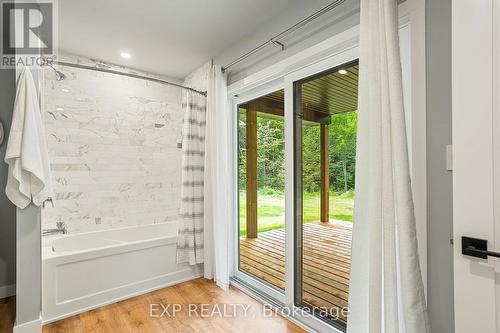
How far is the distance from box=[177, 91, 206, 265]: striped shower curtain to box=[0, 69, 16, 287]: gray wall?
1746mm

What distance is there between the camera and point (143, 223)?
11.4 feet

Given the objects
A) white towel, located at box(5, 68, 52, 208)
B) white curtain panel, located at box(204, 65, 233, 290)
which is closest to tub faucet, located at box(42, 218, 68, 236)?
white towel, located at box(5, 68, 52, 208)

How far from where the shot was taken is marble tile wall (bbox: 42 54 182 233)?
2.90 meters

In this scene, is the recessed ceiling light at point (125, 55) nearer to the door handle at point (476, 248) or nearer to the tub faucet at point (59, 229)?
Result: the tub faucet at point (59, 229)

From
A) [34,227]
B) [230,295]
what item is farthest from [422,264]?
[34,227]

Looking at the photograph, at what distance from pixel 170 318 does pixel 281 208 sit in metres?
1.45

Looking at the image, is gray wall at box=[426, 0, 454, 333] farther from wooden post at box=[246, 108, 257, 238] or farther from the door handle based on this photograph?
wooden post at box=[246, 108, 257, 238]

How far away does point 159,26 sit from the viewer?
92.4 inches

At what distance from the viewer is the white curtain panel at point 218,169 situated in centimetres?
273

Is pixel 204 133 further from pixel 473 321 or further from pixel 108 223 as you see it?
pixel 473 321

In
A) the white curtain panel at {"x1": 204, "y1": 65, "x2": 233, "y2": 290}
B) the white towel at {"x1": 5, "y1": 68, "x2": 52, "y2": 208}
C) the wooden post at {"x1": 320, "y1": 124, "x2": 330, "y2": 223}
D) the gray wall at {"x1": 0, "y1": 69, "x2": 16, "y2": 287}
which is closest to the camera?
the white towel at {"x1": 5, "y1": 68, "x2": 52, "y2": 208}

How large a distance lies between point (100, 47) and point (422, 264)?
3.55 m

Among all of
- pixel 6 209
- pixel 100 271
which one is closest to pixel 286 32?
pixel 100 271

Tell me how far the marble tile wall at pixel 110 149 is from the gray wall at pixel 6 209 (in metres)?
0.29
